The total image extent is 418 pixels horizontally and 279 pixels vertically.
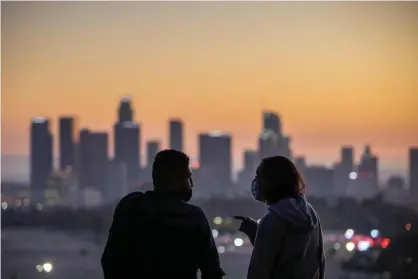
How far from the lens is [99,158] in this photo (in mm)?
5844

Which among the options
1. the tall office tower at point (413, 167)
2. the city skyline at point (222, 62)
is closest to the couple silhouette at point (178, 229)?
the city skyline at point (222, 62)

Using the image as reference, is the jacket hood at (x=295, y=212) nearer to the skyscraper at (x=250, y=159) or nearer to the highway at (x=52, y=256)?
the skyscraper at (x=250, y=159)

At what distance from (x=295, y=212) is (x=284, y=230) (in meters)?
0.05

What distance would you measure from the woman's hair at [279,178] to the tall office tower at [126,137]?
12.1 ft

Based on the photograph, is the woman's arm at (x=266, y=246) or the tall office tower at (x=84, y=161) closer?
the woman's arm at (x=266, y=246)

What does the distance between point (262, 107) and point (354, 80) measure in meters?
0.68

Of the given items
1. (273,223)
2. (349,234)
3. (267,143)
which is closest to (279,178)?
(273,223)

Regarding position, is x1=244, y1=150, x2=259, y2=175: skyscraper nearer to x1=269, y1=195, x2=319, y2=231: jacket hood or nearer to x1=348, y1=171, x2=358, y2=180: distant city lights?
x1=348, y1=171, x2=358, y2=180: distant city lights

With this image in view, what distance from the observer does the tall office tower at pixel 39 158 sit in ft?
19.7

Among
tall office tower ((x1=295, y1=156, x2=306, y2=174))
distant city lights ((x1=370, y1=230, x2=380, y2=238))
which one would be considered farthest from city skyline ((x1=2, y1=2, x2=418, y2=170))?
distant city lights ((x1=370, y1=230, x2=380, y2=238))

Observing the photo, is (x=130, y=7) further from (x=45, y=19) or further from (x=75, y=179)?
(x=75, y=179)

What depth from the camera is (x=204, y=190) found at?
17.9 ft

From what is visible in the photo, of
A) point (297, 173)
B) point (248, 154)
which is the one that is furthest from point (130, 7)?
point (297, 173)

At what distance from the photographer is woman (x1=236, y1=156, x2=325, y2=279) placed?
1.94m
